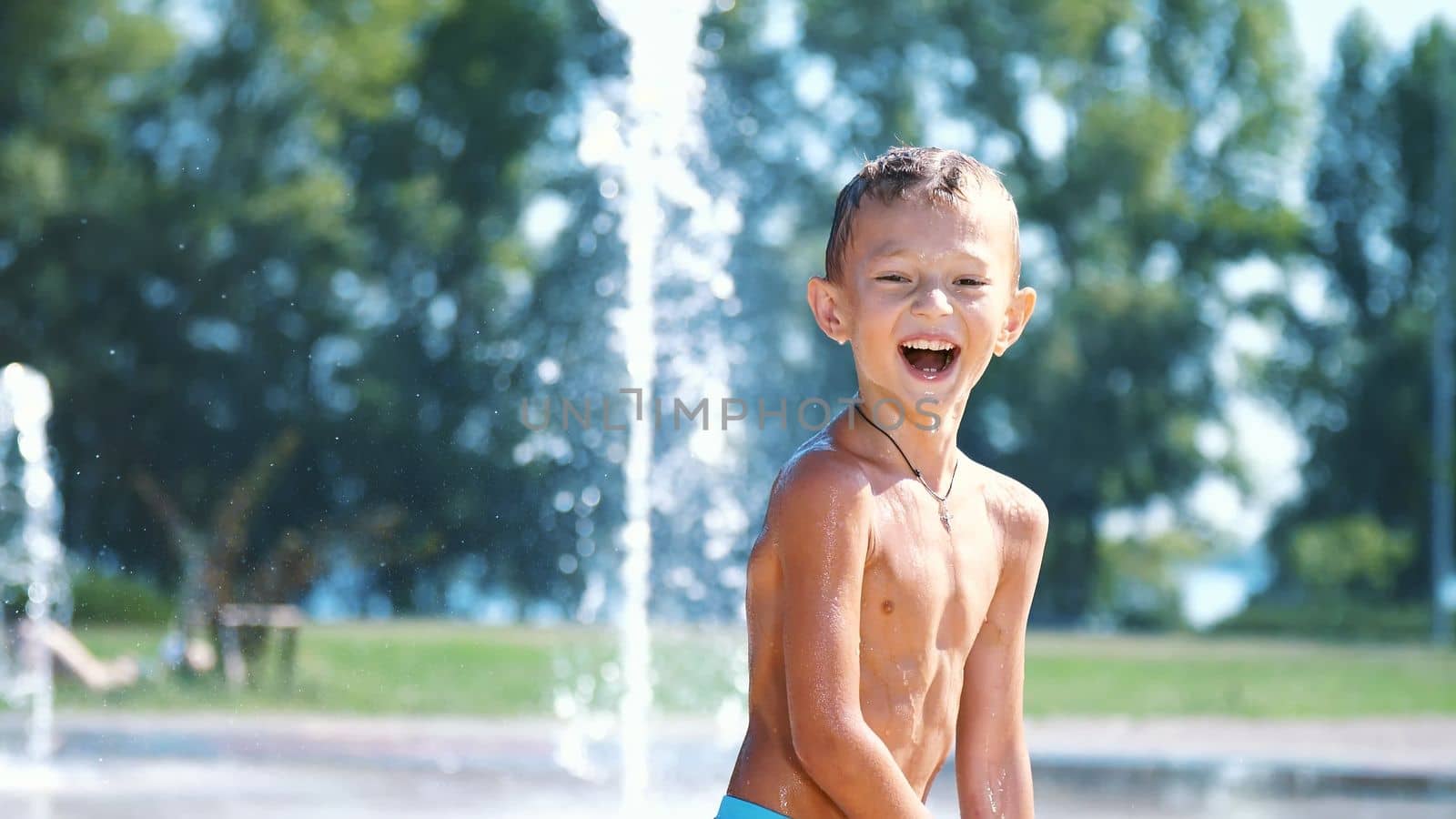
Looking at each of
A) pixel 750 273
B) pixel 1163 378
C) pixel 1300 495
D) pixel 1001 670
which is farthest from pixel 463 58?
pixel 1001 670

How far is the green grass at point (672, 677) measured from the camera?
13.9 meters

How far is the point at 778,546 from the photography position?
65.5 inches

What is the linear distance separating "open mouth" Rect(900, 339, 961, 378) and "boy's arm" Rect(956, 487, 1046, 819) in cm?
20

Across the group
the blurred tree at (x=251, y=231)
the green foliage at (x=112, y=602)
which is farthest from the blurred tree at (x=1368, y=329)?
the green foliage at (x=112, y=602)

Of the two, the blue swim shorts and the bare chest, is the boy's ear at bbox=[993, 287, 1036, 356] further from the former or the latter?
the blue swim shorts

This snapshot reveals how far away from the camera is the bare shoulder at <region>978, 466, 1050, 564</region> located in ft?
6.01

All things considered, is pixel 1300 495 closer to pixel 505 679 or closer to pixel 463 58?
pixel 463 58

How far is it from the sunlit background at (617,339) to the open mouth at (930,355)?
11739 millimetres

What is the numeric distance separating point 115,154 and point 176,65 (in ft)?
5.80

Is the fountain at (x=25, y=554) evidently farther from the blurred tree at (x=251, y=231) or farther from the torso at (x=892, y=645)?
the torso at (x=892, y=645)

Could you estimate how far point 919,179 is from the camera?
1693mm

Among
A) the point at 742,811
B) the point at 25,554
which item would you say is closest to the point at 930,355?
the point at 742,811

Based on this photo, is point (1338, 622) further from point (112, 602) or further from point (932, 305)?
point (932, 305)

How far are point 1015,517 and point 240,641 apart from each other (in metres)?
14.2
